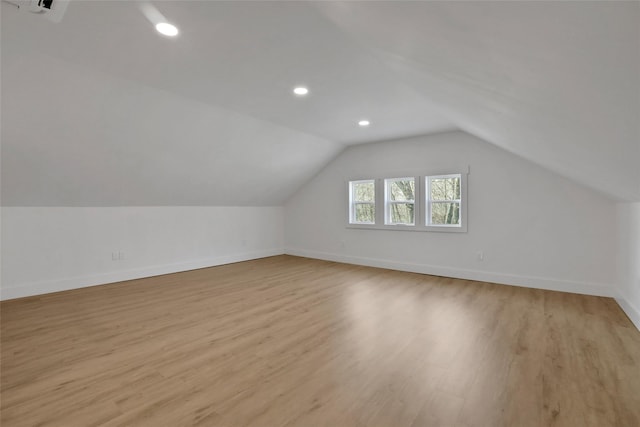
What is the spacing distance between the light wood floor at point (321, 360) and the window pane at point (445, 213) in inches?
56.2

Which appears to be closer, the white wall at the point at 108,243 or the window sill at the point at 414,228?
the white wall at the point at 108,243

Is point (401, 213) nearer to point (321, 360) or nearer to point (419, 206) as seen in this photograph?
point (419, 206)

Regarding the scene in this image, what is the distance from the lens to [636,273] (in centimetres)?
299

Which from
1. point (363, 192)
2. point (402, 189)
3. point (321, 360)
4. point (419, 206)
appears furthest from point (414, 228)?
point (321, 360)

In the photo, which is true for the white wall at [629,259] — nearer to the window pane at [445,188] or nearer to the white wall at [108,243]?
the window pane at [445,188]

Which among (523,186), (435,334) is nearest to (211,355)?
(435,334)

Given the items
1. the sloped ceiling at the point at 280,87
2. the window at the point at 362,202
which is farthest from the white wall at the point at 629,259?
the window at the point at 362,202

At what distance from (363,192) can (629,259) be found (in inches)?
160

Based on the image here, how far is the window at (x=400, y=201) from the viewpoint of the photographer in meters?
5.53

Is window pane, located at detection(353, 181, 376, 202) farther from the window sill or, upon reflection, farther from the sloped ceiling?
the sloped ceiling

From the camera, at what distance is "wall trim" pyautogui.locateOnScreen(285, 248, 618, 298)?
3.86 m

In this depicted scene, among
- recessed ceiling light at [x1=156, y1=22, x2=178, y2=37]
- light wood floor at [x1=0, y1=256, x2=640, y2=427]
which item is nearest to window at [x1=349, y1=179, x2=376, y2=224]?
light wood floor at [x1=0, y1=256, x2=640, y2=427]

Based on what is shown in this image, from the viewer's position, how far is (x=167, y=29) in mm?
2160

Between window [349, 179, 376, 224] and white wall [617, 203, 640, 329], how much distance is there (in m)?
3.56
